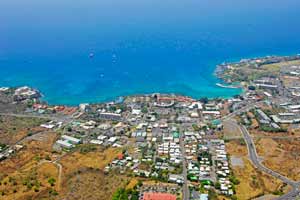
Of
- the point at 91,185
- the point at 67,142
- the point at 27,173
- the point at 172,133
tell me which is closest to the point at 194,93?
the point at 172,133

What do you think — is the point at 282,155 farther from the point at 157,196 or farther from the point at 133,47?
the point at 133,47

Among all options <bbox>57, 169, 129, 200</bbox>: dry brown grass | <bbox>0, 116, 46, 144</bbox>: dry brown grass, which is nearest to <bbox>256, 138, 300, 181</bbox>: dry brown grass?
<bbox>57, 169, 129, 200</bbox>: dry brown grass

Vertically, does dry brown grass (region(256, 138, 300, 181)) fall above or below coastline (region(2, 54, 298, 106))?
below

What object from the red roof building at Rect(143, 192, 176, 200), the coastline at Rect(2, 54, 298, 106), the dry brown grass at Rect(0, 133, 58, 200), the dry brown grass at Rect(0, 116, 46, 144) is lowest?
the red roof building at Rect(143, 192, 176, 200)

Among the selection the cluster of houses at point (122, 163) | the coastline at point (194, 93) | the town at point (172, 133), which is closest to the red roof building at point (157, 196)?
the town at point (172, 133)

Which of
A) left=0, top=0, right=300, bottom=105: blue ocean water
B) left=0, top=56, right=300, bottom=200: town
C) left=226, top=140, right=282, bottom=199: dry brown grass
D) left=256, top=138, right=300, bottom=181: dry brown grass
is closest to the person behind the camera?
left=226, top=140, right=282, bottom=199: dry brown grass

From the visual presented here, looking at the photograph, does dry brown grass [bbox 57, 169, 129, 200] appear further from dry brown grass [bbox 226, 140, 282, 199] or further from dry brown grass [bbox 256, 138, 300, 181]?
dry brown grass [bbox 256, 138, 300, 181]
